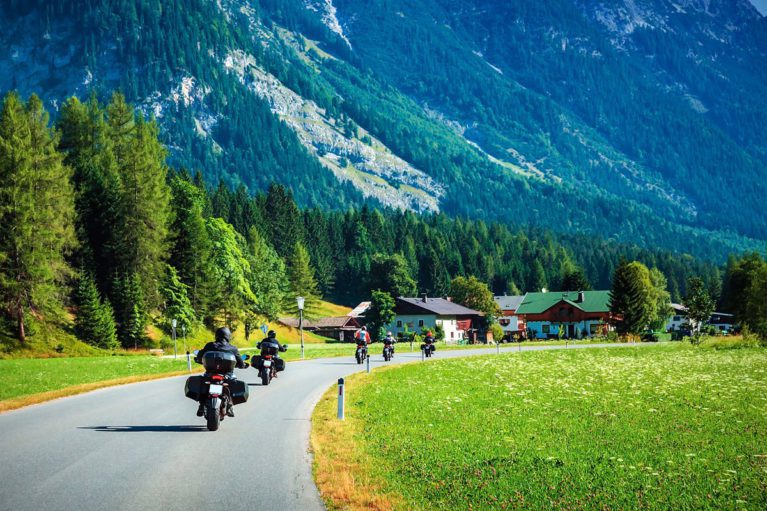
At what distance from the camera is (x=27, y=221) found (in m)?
48.4

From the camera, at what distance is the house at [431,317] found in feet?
375

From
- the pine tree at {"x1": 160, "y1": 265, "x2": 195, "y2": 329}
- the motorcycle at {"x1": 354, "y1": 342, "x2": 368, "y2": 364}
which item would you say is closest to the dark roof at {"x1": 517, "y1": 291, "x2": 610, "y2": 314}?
the pine tree at {"x1": 160, "y1": 265, "x2": 195, "y2": 329}

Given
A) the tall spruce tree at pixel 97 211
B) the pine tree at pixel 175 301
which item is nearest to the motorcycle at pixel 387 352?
the pine tree at pixel 175 301

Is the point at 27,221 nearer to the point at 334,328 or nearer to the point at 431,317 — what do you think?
the point at 431,317

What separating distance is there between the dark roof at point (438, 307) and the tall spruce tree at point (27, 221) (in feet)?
230

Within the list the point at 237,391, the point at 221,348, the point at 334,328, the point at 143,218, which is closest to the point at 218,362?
the point at 221,348

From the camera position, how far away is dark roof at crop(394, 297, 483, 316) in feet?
378

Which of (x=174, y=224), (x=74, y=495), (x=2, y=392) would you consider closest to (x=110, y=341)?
(x=174, y=224)

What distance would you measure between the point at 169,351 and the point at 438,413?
47671mm

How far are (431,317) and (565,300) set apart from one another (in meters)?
34.9

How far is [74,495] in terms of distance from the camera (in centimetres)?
960

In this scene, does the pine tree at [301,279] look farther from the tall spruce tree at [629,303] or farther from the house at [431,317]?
the tall spruce tree at [629,303]

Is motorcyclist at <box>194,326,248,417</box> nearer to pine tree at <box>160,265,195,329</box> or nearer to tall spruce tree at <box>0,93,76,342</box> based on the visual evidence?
tall spruce tree at <box>0,93,76,342</box>

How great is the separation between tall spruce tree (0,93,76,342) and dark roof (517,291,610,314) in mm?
102449
